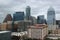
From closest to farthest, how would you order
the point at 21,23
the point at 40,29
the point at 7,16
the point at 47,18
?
the point at 40,29 < the point at 21,23 < the point at 7,16 < the point at 47,18

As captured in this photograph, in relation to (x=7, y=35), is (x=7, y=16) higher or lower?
higher

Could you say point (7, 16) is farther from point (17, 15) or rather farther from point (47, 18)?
point (47, 18)

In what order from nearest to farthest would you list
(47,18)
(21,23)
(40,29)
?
(40,29) < (21,23) < (47,18)

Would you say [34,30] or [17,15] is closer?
[34,30]

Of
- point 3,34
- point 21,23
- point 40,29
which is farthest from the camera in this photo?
point 21,23

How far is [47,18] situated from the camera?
23.9m

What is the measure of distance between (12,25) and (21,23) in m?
1.08

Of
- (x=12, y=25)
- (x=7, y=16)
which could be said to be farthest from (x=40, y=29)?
(x=7, y=16)

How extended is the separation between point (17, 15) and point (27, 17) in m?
1.50

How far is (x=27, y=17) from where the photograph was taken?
22188mm

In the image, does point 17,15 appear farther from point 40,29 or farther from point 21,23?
point 40,29

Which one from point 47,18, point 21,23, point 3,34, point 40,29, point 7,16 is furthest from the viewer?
point 47,18

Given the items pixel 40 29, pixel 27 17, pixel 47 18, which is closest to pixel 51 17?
pixel 47 18

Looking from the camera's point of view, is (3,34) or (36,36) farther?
(36,36)
